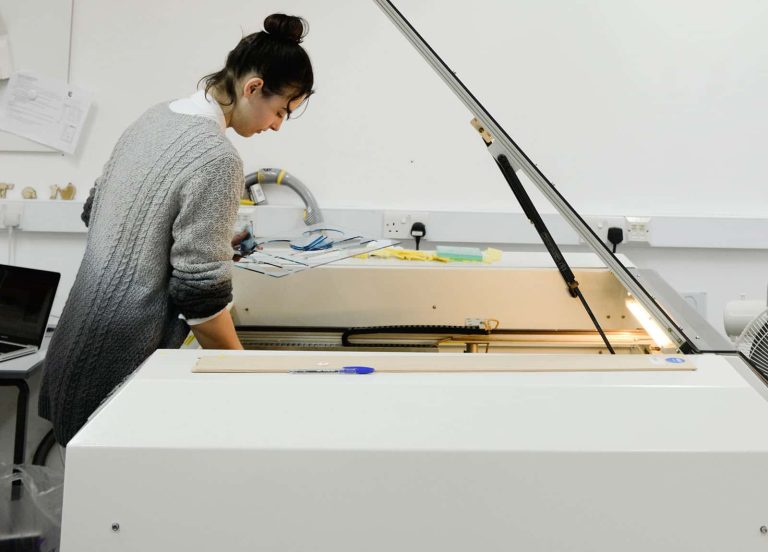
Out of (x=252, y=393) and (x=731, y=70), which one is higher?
(x=731, y=70)

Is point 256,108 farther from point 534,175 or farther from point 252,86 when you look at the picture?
point 534,175

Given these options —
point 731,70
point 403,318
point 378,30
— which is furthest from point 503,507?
point 731,70

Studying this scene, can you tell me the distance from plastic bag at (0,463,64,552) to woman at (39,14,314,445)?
188 mm

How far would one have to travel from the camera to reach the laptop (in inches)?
74.2

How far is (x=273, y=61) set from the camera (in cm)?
111

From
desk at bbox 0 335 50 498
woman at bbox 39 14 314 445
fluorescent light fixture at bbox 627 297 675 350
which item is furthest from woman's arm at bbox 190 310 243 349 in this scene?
desk at bbox 0 335 50 498

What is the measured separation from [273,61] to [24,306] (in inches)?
46.8

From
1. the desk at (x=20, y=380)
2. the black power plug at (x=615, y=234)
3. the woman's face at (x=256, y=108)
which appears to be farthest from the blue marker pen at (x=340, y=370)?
the black power plug at (x=615, y=234)

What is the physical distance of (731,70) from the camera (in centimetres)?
234

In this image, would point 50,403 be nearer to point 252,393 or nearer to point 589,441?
point 252,393

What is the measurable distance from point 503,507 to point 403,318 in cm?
71

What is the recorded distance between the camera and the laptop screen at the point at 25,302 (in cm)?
188

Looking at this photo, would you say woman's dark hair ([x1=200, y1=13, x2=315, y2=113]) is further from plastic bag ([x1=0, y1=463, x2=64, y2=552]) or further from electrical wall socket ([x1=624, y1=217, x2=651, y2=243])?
electrical wall socket ([x1=624, y1=217, x2=651, y2=243])

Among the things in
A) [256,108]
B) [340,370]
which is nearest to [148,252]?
[256,108]
